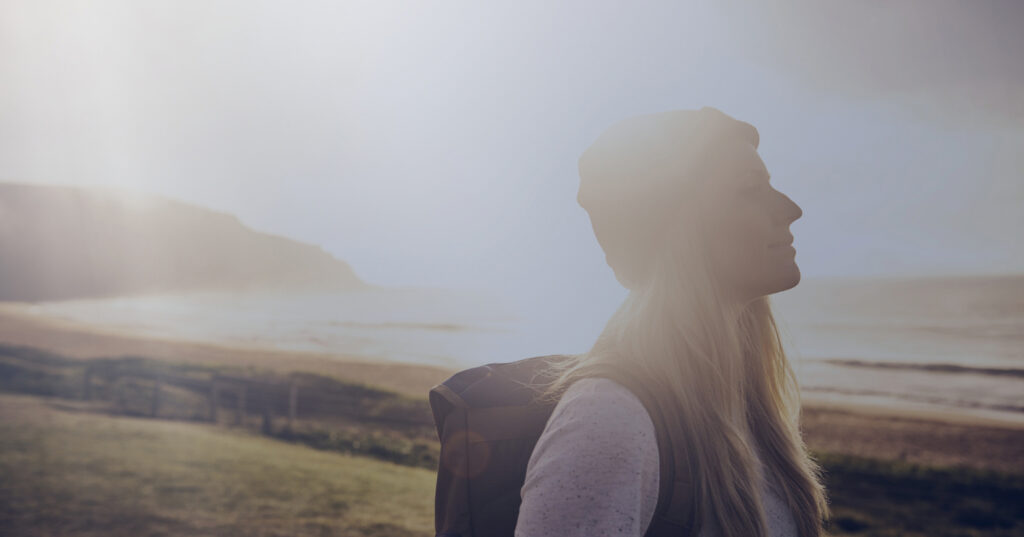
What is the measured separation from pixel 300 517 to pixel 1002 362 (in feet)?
31.3

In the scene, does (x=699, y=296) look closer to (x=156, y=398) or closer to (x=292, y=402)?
(x=292, y=402)

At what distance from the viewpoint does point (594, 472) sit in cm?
68

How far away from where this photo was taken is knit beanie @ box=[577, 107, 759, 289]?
98 centimetres

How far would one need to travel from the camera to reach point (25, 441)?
6832 millimetres

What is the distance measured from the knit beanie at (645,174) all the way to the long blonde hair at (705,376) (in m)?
0.04

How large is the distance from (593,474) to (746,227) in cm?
50

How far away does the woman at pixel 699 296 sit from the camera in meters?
0.85

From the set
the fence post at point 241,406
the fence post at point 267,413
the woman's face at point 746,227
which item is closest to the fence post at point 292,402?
the fence post at point 267,413

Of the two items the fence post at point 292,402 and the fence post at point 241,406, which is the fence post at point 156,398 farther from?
the fence post at point 292,402

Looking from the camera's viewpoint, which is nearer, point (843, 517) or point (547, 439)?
point (547, 439)

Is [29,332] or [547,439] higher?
[547,439]

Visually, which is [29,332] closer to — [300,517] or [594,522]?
[300,517]

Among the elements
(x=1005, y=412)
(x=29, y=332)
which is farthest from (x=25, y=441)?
(x=1005, y=412)

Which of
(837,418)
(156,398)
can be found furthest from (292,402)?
(837,418)
